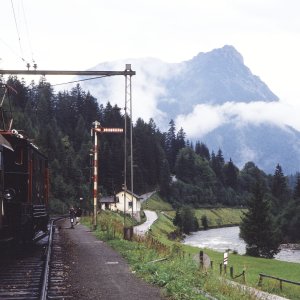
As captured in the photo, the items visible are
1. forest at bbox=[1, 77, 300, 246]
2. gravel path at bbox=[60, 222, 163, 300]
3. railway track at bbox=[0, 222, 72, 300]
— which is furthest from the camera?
forest at bbox=[1, 77, 300, 246]

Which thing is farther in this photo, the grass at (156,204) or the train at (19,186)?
the grass at (156,204)

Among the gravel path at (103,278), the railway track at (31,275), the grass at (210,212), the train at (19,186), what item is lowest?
the grass at (210,212)

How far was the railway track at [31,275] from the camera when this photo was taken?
11008 mm

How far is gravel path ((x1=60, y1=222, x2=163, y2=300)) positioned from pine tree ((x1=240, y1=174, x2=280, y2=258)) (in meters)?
57.6

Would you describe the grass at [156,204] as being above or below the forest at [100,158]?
below

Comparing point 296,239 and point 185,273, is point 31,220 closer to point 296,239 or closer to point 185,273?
point 185,273

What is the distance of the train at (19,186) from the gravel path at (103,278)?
1.98 m

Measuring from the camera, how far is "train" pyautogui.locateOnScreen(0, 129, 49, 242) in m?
15.4

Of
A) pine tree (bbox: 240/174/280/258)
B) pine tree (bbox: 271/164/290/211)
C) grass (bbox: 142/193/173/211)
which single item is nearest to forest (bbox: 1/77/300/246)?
pine tree (bbox: 271/164/290/211)

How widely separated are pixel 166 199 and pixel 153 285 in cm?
15940

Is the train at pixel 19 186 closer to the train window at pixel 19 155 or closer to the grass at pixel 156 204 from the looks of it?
the train window at pixel 19 155

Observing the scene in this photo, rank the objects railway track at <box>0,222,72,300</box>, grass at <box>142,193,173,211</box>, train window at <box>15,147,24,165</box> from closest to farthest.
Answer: railway track at <box>0,222,72,300</box> → train window at <box>15,147,24,165</box> → grass at <box>142,193,173,211</box>

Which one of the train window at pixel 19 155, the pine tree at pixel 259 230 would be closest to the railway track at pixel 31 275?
the train window at pixel 19 155

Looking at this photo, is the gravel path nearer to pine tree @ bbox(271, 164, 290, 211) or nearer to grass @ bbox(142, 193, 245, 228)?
grass @ bbox(142, 193, 245, 228)
